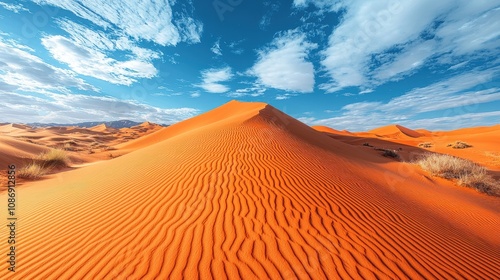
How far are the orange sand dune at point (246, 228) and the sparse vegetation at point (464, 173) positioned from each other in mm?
1846

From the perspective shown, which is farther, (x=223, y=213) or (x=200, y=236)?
(x=223, y=213)

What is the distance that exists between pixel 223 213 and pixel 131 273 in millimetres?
1714

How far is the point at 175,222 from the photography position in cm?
378

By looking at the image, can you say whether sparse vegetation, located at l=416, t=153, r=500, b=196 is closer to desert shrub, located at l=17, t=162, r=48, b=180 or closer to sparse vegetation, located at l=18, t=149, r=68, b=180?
desert shrub, located at l=17, t=162, r=48, b=180

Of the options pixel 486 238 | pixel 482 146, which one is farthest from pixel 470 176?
pixel 482 146

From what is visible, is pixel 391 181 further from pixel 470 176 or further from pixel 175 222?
pixel 175 222

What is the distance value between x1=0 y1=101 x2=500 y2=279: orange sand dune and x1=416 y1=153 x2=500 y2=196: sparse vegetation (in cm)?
185

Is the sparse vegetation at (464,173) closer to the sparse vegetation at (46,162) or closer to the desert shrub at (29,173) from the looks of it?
the desert shrub at (29,173)

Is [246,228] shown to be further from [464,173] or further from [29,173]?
[464,173]

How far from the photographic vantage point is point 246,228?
3635 millimetres

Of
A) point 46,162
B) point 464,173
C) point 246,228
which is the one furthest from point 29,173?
point 464,173

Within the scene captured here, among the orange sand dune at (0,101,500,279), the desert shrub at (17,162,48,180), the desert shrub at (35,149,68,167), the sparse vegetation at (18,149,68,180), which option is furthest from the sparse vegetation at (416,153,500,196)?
the desert shrub at (35,149,68,167)

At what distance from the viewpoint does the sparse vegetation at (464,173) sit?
351 inches

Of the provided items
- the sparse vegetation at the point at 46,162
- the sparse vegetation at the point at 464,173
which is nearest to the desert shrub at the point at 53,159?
the sparse vegetation at the point at 46,162
